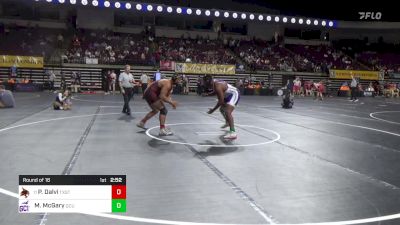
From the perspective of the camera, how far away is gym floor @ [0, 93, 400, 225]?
420 cm

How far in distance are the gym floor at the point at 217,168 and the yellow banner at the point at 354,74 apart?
22765mm

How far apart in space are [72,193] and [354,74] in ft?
110

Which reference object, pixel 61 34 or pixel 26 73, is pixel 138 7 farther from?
pixel 26 73

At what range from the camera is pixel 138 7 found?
29516 millimetres

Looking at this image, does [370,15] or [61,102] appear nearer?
[61,102]

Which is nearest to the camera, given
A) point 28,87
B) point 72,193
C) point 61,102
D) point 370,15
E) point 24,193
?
point 72,193

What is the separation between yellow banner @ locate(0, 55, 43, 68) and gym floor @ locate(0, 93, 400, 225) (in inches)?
643

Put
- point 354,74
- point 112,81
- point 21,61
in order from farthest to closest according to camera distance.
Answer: point 354,74
point 21,61
point 112,81

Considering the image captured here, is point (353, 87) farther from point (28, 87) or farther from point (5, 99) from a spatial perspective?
point (28, 87)

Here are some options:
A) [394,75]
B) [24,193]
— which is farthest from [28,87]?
[394,75]

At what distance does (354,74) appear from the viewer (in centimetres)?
3312

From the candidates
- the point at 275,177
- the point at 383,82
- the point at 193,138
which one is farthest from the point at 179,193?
the point at 383,82

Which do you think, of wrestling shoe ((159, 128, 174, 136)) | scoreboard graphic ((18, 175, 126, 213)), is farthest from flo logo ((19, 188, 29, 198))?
wrestling shoe ((159, 128, 174, 136))

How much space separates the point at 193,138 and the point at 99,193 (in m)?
5.81
